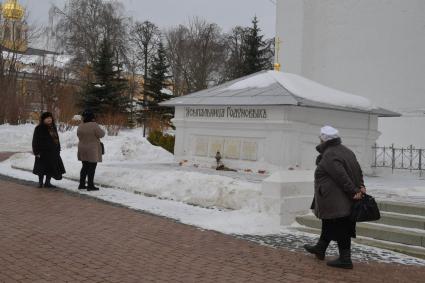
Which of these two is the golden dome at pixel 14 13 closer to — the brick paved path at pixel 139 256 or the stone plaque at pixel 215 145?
the stone plaque at pixel 215 145

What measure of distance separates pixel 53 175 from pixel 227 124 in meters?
5.02

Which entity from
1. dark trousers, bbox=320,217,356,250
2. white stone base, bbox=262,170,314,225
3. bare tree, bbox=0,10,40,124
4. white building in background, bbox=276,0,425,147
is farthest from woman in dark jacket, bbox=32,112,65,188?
bare tree, bbox=0,10,40,124

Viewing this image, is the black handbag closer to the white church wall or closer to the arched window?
the white church wall

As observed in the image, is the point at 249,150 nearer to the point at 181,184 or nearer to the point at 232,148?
the point at 232,148

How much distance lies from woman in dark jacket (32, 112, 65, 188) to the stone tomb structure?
4667mm

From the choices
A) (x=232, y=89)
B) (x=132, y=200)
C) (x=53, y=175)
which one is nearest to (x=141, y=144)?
(x=232, y=89)

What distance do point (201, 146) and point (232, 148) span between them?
4.05ft

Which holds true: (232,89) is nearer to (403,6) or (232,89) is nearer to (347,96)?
(347,96)

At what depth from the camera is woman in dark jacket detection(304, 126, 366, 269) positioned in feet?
22.5

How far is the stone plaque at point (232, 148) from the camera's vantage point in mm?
15289

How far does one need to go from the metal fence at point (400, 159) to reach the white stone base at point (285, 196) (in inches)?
372

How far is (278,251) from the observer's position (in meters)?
7.68

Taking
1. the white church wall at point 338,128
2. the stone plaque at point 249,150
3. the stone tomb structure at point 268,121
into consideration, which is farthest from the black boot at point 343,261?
the stone plaque at point 249,150

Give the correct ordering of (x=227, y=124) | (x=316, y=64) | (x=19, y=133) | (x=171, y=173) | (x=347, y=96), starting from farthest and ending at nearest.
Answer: (x=19, y=133) → (x=316, y=64) → (x=347, y=96) → (x=227, y=124) → (x=171, y=173)
